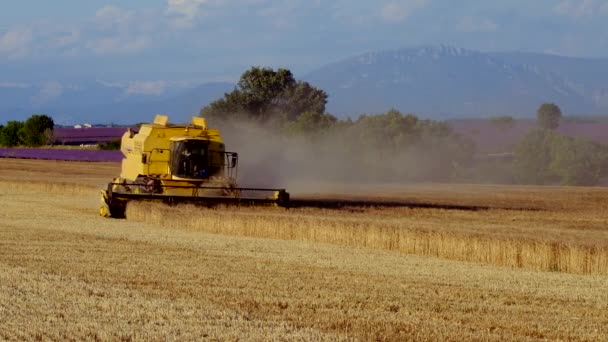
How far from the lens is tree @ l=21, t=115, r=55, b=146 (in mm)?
97688

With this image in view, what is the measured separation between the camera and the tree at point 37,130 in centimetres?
9769

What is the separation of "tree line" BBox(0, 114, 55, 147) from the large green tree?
2000 cm

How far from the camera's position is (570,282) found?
58.7 ft

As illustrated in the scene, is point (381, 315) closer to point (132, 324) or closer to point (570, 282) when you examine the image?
point (132, 324)

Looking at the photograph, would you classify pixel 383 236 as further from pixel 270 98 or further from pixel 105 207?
pixel 270 98

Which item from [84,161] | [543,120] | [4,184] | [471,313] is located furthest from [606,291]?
[543,120]

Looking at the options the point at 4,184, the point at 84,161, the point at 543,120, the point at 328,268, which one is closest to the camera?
the point at 328,268

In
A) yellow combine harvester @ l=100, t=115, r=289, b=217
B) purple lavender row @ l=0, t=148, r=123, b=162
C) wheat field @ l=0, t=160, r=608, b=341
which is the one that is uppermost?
purple lavender row @ l=0, t=148, r=123, b=162

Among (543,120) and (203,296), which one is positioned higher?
(543,120)

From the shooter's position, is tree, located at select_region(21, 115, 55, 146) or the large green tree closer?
the large green tree

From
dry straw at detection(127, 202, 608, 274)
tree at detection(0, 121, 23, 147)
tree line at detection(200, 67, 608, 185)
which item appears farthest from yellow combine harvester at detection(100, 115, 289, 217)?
tree at detection(0, 121, 23, 147)

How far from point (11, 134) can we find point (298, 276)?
8806 cm

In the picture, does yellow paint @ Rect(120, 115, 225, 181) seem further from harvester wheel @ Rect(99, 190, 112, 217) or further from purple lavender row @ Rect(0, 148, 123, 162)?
purple lavender row @ Rect(0, 148, 123, 162)

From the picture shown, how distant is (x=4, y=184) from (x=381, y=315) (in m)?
35.0
